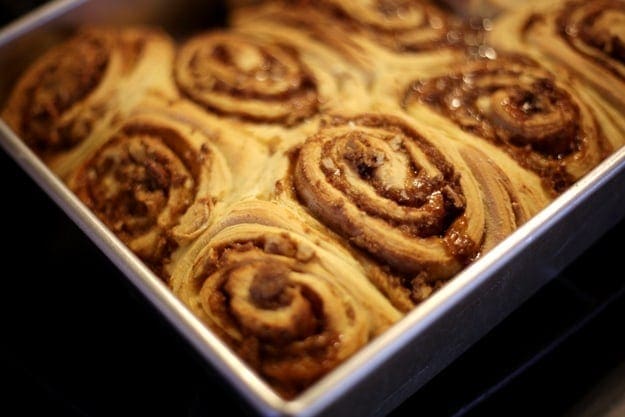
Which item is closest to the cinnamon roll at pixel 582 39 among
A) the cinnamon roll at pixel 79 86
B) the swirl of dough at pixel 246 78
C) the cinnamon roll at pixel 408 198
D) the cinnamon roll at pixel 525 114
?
the cinnamon roll at pixel 525 114

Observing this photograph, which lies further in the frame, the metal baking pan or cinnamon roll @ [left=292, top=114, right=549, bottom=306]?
cinnamon roll @ [left=292, top=114, right=549, bottom=306]

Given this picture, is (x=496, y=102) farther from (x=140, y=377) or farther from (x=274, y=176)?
(x=140, y=377)

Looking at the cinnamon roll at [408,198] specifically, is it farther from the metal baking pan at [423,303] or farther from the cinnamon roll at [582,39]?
the cinnamon roll at [582,39]

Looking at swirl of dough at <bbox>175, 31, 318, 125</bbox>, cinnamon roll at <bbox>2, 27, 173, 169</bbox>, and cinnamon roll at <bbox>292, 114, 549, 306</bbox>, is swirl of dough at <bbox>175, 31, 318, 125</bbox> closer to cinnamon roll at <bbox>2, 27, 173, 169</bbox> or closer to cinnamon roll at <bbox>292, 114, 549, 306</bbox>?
cinnamon roll at <bbox>2, 27, 173, 169</bbox>

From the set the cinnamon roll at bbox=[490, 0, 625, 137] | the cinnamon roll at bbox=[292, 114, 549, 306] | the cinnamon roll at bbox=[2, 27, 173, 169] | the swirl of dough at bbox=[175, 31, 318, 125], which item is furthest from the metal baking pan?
the swirl of dough at bbox=[175, 31, 318, 125]

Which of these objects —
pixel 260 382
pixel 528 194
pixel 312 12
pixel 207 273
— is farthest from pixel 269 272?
pixel 312 12
